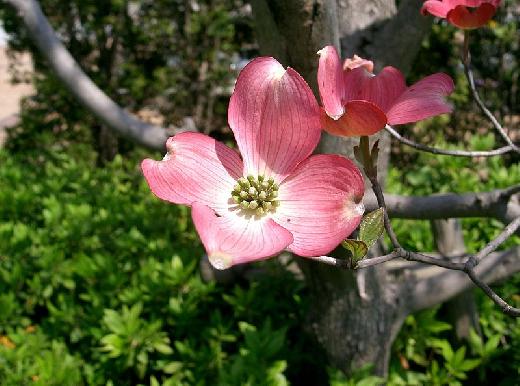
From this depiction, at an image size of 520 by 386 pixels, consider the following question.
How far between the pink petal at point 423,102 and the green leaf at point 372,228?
0.12 meters

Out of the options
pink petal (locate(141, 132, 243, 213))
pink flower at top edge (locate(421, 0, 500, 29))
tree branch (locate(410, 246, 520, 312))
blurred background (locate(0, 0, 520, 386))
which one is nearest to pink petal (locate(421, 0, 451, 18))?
pink flower at top edge (locate(421, 0, 500, 29))

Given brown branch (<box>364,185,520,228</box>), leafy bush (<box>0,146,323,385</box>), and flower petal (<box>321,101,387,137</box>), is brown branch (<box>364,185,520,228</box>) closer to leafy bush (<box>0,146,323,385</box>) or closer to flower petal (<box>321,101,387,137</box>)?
leafy bush (<box>0,146,323,385</box>)

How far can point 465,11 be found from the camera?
92 centimetres

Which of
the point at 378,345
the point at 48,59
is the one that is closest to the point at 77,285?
the point at 48,59

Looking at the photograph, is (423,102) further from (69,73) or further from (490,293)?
(69,73)

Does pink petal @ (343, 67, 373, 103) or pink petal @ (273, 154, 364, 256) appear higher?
pink petal @ (343, 67, 373, 103)

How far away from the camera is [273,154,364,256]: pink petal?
0.65m

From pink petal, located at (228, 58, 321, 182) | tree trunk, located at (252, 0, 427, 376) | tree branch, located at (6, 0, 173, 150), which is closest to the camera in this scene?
pink petal, located at (228, 58, 321, 182)

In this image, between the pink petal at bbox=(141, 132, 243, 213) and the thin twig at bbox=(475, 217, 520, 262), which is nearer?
the pink petal at bbox=(141, 132, 243, 213)

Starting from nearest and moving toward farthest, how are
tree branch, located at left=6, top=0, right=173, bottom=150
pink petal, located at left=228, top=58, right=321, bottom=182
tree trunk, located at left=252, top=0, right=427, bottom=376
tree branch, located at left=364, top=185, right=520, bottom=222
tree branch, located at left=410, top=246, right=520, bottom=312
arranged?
pink petal, located at left=228, top=58, right=321, bottom=182, tree trunk, located at left=252, top=0, right=427, bottom=376, tree branch, located at left=364, top=185, right=520, bottom=222, tree branch, located at left=6, top=0, right=173, bottom=150, tree branch, located at left=410, top=246, right=520, bottom=312

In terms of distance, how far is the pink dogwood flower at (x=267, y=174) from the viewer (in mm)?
660

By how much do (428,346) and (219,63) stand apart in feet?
14.0

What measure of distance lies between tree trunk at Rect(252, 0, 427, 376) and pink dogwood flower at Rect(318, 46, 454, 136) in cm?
52

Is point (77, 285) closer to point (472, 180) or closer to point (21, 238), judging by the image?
point (21, 238)
